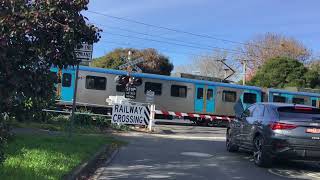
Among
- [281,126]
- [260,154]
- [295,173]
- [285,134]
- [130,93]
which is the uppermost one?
[130,93]

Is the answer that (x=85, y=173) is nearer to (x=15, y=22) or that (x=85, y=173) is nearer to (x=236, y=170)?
(x=236, y=170)

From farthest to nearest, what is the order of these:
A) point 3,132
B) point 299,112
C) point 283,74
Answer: point 283,74 → point 299,112 → point 3,132

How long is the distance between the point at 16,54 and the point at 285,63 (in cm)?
4963

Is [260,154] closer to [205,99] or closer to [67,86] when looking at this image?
[67,86]

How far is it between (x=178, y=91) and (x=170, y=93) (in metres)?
0.60

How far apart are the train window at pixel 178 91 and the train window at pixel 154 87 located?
92 cm

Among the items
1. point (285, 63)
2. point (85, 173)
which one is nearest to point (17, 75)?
point (85, 173)

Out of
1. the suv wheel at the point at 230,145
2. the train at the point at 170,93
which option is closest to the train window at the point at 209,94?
the train at the point at 170,93

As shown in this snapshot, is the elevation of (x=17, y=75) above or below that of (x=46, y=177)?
above

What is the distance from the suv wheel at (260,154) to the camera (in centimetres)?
1320

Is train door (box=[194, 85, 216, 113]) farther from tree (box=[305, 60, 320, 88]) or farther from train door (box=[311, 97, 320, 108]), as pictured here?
tree (box=[305, 60, 320, 88])

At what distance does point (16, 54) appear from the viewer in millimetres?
7586

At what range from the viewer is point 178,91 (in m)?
35.4

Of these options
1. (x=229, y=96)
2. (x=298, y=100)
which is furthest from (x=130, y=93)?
(x=298, y=100)
